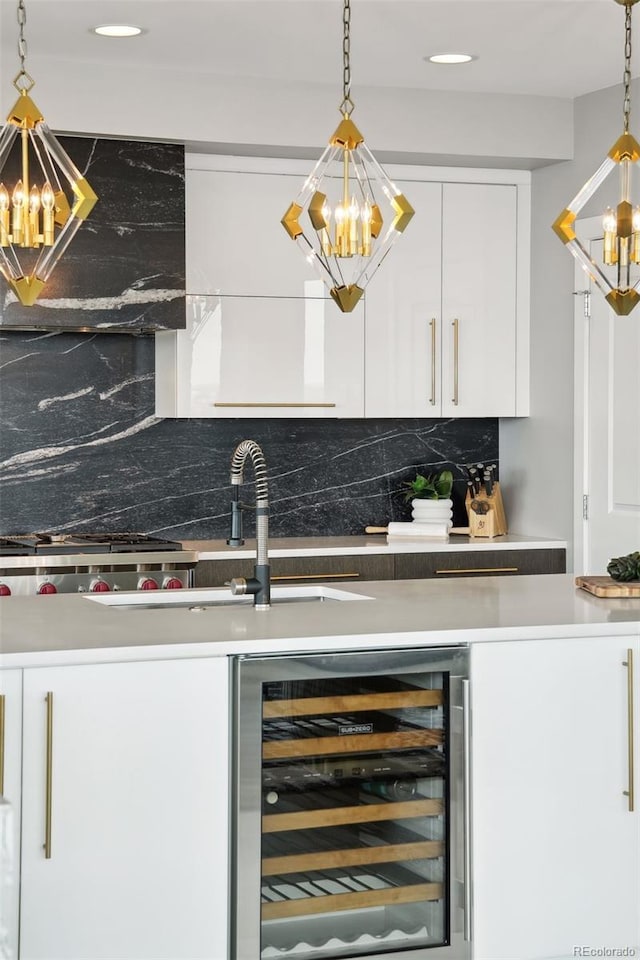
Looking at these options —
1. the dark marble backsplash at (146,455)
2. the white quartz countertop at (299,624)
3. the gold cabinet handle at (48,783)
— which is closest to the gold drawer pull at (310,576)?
the dark marble backsplash at (146,455)

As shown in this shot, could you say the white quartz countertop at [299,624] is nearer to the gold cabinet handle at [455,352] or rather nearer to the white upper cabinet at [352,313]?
the white upper cabinet at [352,313]

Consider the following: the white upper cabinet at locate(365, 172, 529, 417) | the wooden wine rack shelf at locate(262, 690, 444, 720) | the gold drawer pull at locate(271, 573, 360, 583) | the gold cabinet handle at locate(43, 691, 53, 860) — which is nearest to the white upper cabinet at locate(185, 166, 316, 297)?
the white upper cabinet at locate(365, 172, 529, 417)

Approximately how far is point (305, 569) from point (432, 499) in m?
0.86

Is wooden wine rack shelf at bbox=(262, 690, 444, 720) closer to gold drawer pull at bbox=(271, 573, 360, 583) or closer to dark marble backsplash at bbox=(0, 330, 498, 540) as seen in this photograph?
gold drawer pull at bbox=(271, 573, 360, 583)

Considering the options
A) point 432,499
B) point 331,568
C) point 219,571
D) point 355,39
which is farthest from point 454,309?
point 219,571

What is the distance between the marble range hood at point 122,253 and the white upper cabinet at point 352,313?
205 millimetres

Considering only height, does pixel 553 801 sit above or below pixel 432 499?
below

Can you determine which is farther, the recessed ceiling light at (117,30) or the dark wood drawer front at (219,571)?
the dark wood drawer front at (219,571)

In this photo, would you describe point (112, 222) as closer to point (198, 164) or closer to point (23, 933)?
point (198, 164)

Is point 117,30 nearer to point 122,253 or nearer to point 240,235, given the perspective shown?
point 122,253

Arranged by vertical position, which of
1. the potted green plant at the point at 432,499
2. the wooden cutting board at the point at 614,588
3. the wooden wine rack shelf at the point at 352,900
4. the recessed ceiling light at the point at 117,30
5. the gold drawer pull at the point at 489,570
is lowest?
the wooden wine rack shelf at the point at 352,900

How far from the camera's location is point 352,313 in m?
5.13

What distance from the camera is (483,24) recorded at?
13.3ft

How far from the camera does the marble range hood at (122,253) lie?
4582 millimetres
